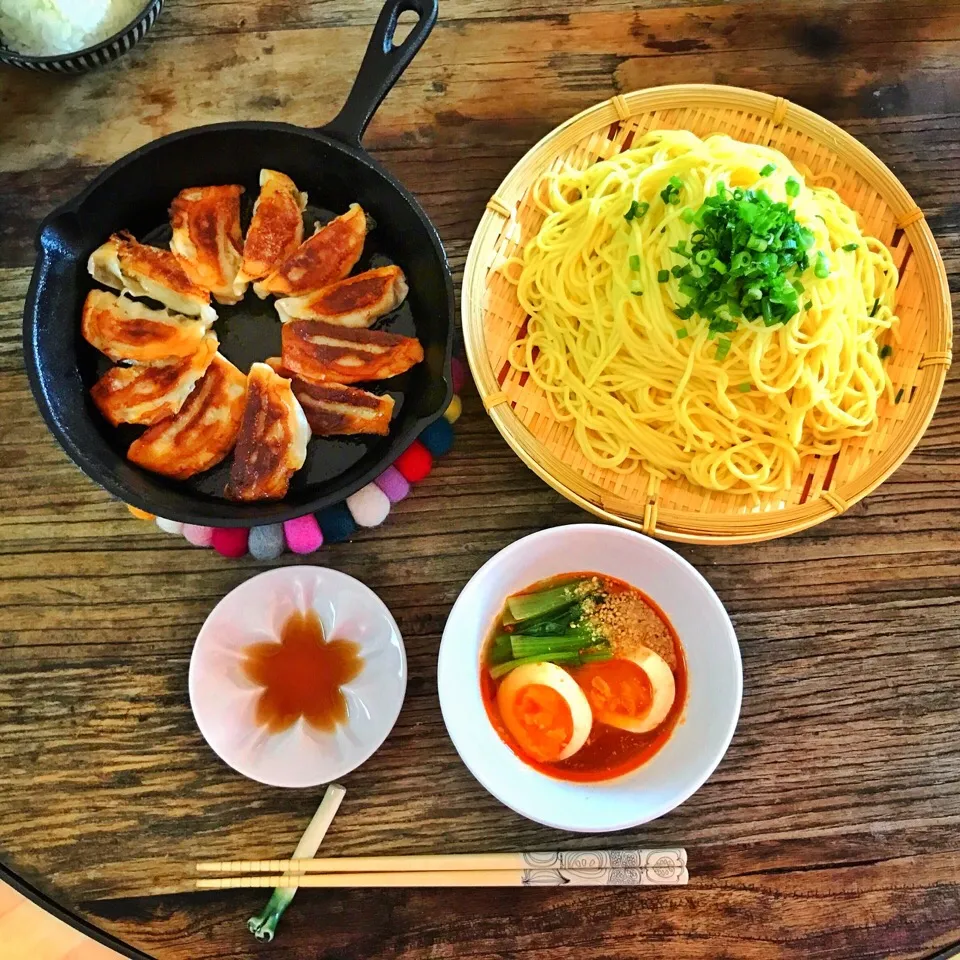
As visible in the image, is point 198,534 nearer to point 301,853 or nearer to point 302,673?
point 302,673

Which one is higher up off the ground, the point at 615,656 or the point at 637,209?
the point at 637,209

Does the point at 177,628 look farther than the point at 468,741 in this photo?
Yes

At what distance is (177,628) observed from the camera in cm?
247

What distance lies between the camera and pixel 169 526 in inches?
96.7

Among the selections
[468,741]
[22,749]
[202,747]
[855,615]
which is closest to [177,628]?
[202,747]

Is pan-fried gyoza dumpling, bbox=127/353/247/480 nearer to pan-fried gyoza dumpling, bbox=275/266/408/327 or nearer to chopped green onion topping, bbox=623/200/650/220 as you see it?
pan-fried gyoza dumpling, bbox=275/266/408/327

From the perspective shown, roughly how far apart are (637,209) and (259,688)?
5.56ft

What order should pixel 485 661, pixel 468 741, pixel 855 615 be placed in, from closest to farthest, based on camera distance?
pixel 468 741
pixel 485 661
pixel 855 615

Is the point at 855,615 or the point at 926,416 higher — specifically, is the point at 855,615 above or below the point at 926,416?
below

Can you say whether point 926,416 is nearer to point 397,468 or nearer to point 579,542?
point 579,542

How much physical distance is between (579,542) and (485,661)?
1.42 feet

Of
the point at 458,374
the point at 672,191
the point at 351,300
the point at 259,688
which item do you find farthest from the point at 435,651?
the point at 672,191

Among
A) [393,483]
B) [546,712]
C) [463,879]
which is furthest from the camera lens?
[393,483]

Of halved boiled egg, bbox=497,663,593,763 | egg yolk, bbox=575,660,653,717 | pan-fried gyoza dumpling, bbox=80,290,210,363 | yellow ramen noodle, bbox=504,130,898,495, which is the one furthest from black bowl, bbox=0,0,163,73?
egg yolk, bbox=575,660,653,717
